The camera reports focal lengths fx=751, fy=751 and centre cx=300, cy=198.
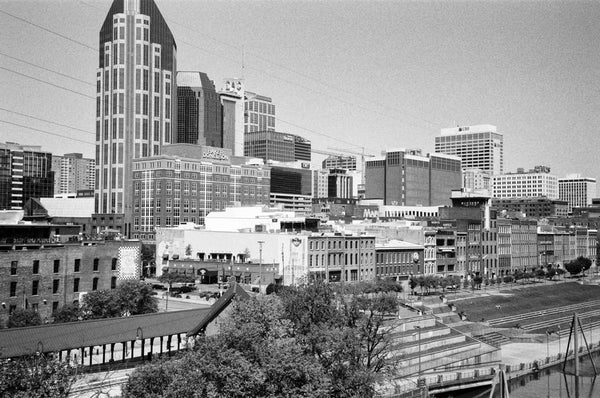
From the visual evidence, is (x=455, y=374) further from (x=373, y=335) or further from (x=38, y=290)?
(x=38, y=290)

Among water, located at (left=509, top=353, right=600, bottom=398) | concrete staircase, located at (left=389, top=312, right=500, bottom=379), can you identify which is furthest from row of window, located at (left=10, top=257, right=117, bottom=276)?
water, located at (left=509, top=353, right=600, bottom=398)

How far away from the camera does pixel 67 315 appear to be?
236 feet

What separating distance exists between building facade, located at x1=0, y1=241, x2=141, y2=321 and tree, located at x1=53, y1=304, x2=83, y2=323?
13.5 feet

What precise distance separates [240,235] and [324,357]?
90.7 metres

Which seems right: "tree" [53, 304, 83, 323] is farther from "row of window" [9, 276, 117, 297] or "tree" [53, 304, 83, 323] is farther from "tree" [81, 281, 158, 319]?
"row of window" [9, 276, 117, 297]

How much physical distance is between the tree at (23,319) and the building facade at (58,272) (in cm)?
421

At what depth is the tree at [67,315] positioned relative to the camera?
71363 millimetres

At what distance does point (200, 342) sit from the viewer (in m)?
48.0

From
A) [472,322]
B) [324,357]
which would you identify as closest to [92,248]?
[324,357]

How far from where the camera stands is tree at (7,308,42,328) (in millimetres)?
68688

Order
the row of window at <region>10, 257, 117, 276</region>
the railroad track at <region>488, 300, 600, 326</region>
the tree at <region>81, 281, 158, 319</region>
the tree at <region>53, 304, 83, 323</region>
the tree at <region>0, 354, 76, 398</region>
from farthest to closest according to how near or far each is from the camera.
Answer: the railroad track at <region>488, 300, 600, 326</region>
the row of window at <region>10, 257, 117, 276</region>
the tree at <region>81, 281, 158, 319</region>
the tree at <region>53, 304, 83, 323</region>
the tree at <region>0, 354, 76, 398</region>

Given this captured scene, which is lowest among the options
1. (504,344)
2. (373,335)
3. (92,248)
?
(504,344)

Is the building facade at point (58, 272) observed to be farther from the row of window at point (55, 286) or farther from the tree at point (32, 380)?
the tree at point (32, 380)

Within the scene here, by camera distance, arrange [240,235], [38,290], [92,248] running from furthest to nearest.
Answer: [240,235] → [92,248] → [38,290]
